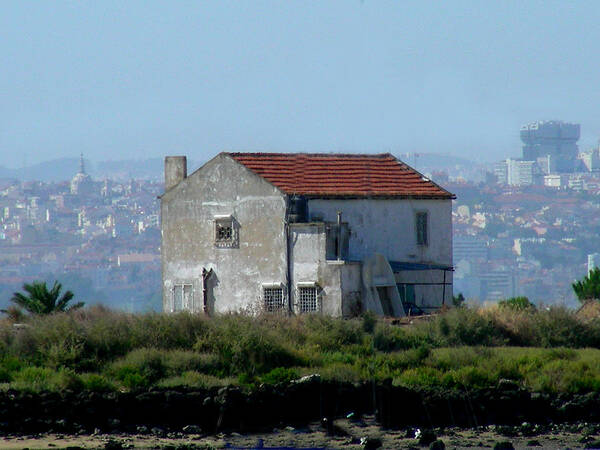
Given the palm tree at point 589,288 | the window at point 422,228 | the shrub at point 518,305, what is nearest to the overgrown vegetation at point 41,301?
the window at point 422,228

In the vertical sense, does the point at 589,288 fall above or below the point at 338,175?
below

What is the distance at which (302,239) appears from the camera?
44594 millimetres

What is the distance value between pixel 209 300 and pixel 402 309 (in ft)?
19.9

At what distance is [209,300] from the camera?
46000 millimetres

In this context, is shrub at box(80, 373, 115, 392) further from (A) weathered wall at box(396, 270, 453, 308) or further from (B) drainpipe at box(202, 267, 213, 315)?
(A) weathered wall at box(396, 270, 453, 308)

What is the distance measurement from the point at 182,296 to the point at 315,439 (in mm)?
17677

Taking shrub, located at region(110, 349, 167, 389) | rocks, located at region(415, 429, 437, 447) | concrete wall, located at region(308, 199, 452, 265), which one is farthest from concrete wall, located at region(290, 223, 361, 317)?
rocks, located at region(415, 429, 437, 447)

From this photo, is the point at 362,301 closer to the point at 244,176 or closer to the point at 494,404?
the point at 244,176

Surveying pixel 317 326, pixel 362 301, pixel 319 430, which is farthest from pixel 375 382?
pixel 362 301

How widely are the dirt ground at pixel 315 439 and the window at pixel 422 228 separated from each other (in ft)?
56.7

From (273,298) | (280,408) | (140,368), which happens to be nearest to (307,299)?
(273,298)

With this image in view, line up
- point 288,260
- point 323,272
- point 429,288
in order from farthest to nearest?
1. point 429,288
2. point 288,260
3. point 323,272

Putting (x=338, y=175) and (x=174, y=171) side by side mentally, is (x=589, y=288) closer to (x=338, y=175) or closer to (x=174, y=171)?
(x=338, y=175)

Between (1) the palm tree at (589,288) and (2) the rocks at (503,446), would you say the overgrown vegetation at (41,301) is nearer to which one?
(2) the rocks at (503,446)
